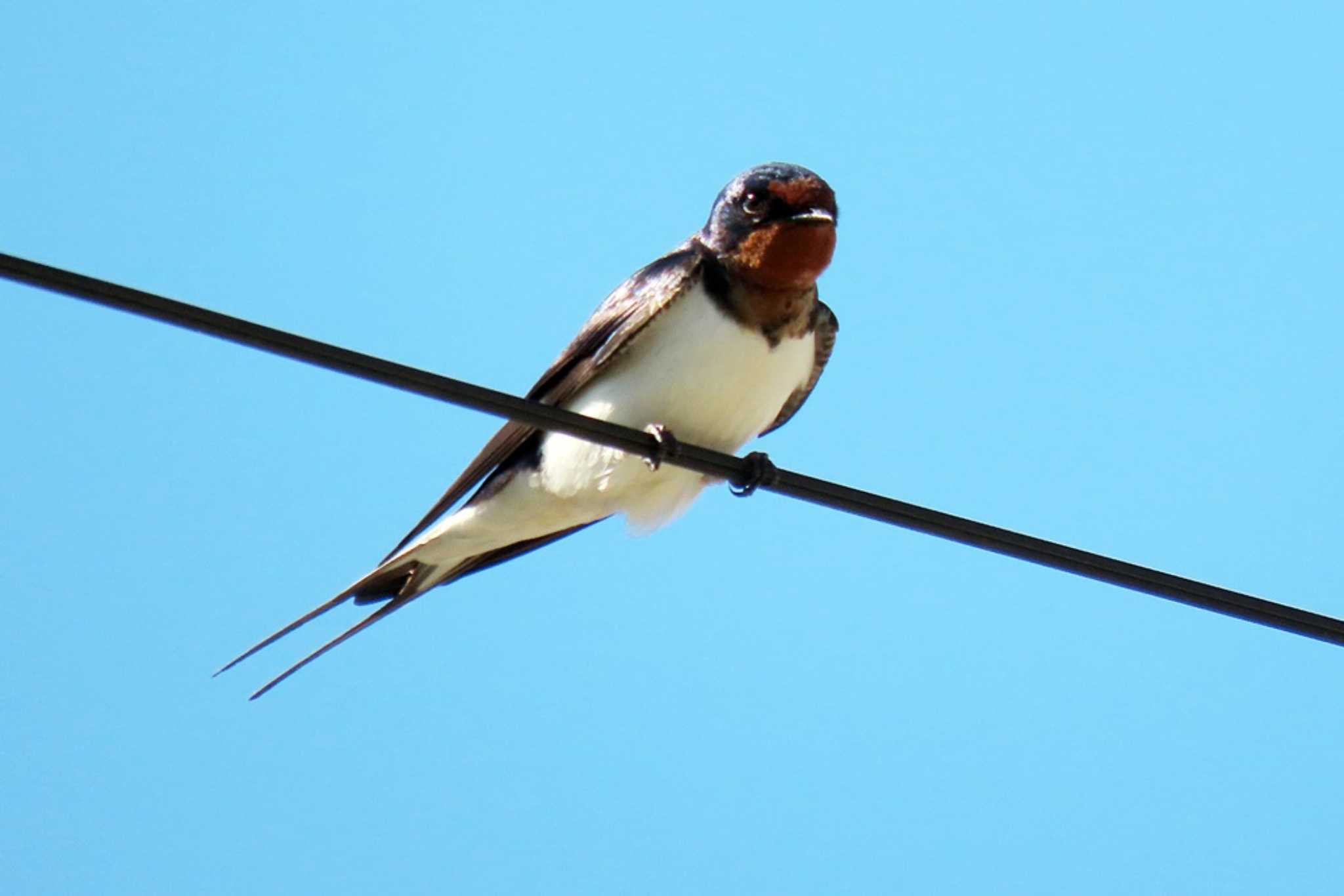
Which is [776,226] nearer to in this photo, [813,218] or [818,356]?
[813,218]

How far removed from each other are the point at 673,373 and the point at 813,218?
0.50 m

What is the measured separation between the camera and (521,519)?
14.9 ft

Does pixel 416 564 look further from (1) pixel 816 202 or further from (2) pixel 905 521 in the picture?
(2) pixel 905 521

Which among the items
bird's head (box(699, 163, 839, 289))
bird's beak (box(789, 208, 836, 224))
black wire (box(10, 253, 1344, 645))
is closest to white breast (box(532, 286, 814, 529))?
bird's head (box(699, 163, 839, 289))

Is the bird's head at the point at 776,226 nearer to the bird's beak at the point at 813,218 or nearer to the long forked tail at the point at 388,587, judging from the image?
the bird's beak at the point at 813,218

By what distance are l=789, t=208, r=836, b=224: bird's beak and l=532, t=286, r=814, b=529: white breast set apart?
0.27m

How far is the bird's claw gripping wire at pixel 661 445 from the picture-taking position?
3389 millimetres

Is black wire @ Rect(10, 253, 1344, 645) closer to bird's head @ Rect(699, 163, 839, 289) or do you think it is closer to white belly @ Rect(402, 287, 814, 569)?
white belly @ Rect(402, 287, 814, 569)

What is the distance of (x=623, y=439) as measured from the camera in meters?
3.19

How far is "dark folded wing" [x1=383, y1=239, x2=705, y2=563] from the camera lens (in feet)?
13.9

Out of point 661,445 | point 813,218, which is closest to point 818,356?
point 813,218

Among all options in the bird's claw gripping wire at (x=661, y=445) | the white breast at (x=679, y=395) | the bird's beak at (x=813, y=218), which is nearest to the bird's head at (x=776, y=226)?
the bird's beak at (x=813, y=218)

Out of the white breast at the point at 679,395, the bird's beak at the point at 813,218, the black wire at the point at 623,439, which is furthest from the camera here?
the bird's beak at the point at 813,218

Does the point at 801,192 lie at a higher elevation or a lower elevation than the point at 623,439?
higher
